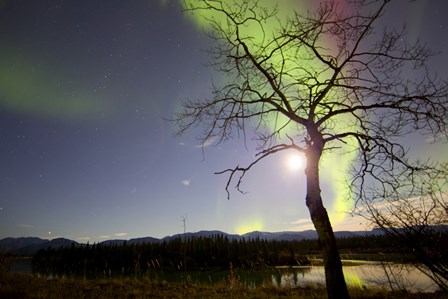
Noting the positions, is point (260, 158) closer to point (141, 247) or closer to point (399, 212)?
point (399, 212)

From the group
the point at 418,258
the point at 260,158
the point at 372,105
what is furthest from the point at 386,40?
the point at 418,258

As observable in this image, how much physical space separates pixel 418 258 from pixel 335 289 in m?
4.09

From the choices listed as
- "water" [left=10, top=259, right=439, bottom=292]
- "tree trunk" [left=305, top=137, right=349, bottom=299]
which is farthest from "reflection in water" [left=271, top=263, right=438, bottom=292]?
"tree trunk" [left=305, top=137, right=349, bottom=299]

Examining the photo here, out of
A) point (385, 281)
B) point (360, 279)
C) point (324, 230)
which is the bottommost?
point (385, 281)

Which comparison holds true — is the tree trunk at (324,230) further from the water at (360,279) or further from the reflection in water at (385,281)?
the reflection in water at (385,281)

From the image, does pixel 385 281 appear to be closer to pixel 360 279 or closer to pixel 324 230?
pixel 360 279

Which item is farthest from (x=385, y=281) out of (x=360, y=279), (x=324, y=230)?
(x=324, y=230)

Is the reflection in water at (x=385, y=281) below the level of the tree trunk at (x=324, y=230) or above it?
below

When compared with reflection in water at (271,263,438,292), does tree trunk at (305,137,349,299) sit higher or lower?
higher

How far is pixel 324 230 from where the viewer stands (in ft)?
22.4

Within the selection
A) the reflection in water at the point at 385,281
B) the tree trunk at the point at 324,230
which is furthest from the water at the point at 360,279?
the tree trunk at the point at 324,230

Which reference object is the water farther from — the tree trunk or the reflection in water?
the tree trunk

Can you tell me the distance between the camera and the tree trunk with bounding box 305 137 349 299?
6312 mm

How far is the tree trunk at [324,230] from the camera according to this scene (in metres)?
6.31
